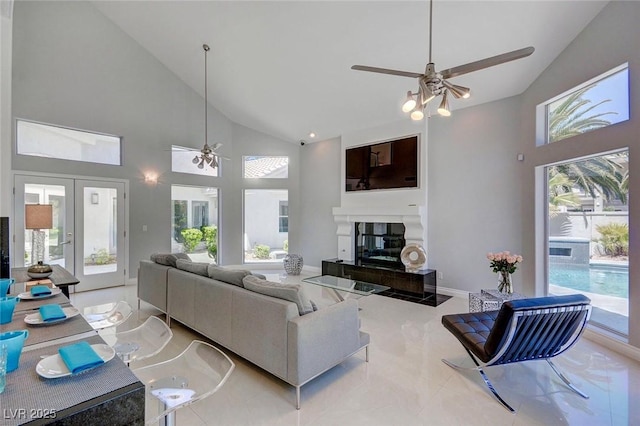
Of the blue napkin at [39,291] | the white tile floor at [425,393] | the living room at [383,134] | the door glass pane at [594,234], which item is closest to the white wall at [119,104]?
the living room at [383,134]

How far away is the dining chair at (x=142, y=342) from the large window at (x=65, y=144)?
4861 mm

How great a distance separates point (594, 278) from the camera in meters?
3.58

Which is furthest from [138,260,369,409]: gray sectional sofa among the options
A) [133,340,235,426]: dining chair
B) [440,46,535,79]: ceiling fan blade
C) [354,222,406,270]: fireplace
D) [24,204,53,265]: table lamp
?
[354,222,406,270]: fireplace

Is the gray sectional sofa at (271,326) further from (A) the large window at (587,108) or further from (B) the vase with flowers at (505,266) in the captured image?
(A) the large window at (587,108)

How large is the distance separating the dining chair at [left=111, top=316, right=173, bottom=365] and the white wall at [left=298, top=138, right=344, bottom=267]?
A: 5189 mm

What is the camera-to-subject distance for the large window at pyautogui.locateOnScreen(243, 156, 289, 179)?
755 cm

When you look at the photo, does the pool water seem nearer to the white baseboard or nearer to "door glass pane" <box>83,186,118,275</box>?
the white baseboard

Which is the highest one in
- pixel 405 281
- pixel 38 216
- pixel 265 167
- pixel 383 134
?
→ pixel 383 134

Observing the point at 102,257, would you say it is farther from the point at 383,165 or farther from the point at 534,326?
the point at 534,326

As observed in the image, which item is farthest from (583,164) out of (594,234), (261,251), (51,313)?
(261,251)

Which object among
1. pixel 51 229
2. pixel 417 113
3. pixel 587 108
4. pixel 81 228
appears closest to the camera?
pixel 417 113

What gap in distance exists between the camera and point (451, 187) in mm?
5234

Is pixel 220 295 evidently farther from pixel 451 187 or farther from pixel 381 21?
pixel 451 187

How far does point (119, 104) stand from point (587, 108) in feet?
24.2
